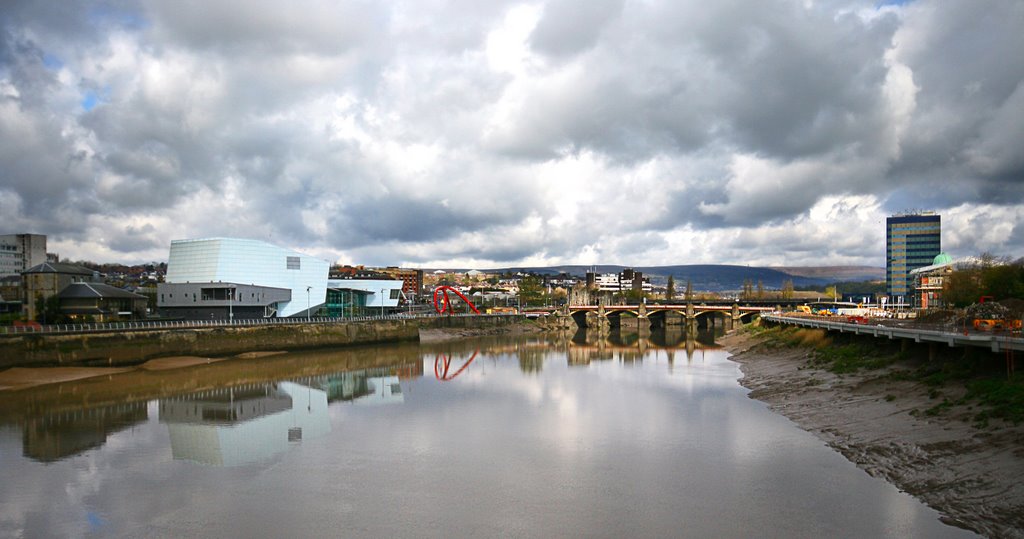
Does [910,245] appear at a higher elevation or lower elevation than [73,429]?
higher

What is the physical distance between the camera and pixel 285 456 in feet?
74.8

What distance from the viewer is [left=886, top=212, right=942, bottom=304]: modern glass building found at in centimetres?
15738

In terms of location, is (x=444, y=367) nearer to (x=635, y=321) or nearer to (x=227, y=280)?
(x=227, y=280)

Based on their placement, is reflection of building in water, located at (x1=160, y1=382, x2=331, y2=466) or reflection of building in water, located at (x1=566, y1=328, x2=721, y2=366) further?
reflection of building in water, located at (x1=566, y1=328, x2=721, y2=366)

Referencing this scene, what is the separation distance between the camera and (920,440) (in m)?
20.0

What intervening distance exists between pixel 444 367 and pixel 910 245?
14637cm

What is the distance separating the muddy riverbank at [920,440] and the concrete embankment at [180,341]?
148ft

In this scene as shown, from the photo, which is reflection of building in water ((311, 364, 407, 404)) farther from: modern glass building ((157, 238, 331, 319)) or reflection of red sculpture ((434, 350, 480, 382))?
modern glass building ((157, 238, 331, 319))

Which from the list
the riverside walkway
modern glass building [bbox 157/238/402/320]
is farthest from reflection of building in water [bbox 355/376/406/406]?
modern glass building [bbox 157/238/402/320]

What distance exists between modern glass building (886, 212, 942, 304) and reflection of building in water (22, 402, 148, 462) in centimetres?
16364

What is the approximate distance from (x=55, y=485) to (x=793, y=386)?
31.9 m

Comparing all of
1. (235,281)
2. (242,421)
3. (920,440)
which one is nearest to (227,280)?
(235,281)

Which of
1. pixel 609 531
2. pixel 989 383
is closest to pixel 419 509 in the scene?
pixel 609 531

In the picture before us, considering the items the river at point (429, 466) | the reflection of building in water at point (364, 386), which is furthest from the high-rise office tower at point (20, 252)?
the reflection of building in water at point (364, 386)
